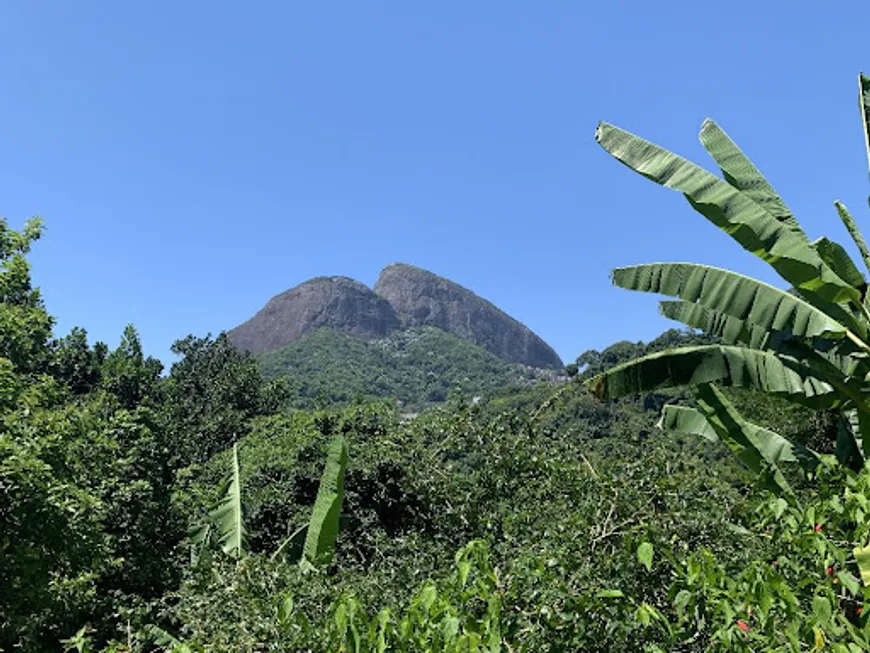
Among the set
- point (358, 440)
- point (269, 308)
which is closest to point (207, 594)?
point (358, 440)

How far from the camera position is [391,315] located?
163 m

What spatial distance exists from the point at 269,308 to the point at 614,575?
156947 mm

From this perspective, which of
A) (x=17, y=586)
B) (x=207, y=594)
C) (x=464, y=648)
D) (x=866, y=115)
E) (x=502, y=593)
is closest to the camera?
(x=464, y=648)

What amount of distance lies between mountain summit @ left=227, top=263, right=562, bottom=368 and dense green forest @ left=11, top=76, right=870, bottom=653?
12380 cm

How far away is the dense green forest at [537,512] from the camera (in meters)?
2.63

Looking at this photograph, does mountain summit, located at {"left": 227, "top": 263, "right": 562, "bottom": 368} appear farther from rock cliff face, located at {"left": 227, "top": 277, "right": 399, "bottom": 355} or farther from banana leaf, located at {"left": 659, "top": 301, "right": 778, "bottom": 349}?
banana leaf, located at {"left": 659, "top": 301, "right": 778, "bottom": 349}

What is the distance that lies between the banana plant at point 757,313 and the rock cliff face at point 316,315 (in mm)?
140160

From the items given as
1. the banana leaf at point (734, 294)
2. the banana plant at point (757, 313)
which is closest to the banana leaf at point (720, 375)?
the banana plant at point (757, 313)

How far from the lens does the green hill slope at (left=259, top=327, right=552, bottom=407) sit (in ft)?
305

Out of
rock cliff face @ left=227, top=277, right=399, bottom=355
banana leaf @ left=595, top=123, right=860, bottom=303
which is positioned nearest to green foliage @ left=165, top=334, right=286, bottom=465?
banana leaf @ left=595, top=123, right=860, bottom=303

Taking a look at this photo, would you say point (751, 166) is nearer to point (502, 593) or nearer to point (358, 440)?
point (502, 593)

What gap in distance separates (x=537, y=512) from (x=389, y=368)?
361ft

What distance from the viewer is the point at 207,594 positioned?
14.1 feet

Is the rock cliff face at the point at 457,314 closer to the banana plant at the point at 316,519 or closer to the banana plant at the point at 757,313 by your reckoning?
the banana plant at the point at 316,519
